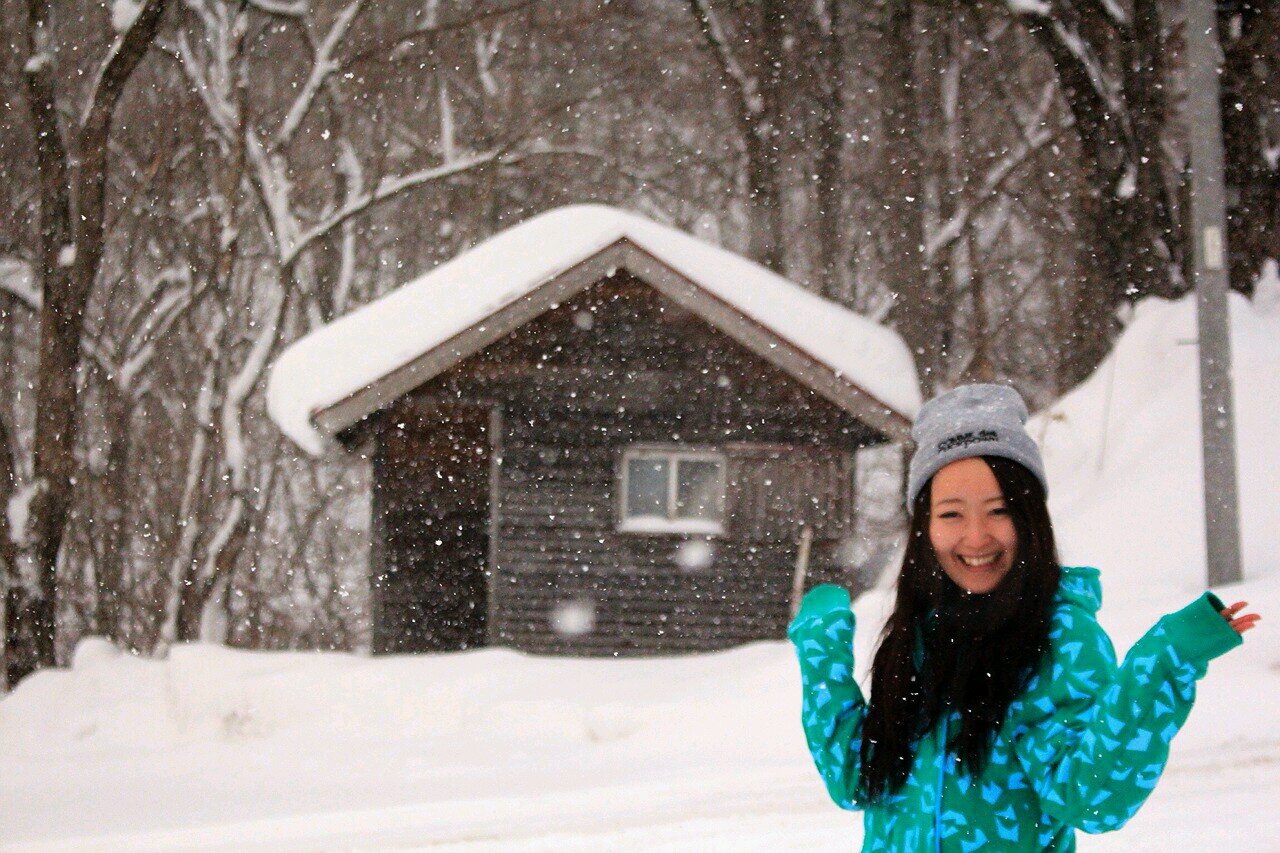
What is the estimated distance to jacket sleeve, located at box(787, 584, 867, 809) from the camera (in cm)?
186

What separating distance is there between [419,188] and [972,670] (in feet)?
68.1

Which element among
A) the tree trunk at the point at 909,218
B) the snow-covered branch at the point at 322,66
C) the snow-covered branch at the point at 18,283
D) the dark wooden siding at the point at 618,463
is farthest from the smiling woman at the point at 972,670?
the tree trunk at the point at 909,218

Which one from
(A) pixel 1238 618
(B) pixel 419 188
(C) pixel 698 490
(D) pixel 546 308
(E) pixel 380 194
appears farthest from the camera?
(B) pixel 419 188

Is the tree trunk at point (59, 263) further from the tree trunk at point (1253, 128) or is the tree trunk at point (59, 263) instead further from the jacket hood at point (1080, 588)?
the jacket hood at point (1080, 588)

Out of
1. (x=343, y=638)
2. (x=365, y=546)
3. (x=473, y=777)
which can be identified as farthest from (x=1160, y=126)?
(x=365, y=546)

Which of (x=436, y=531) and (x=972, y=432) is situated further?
(x=436, y=531)

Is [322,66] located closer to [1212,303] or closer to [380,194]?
[380,194]

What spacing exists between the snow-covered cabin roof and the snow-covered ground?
76.5 inches

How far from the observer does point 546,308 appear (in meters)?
11.4

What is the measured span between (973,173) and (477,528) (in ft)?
33.9

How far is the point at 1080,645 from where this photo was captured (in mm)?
1748

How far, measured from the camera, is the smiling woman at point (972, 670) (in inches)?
68.0

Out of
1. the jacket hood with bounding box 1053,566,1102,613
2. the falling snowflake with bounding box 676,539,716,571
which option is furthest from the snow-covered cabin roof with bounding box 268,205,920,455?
the jacket hood with bounding box 1053,566,1102,613

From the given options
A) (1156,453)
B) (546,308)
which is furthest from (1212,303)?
(546,308)
